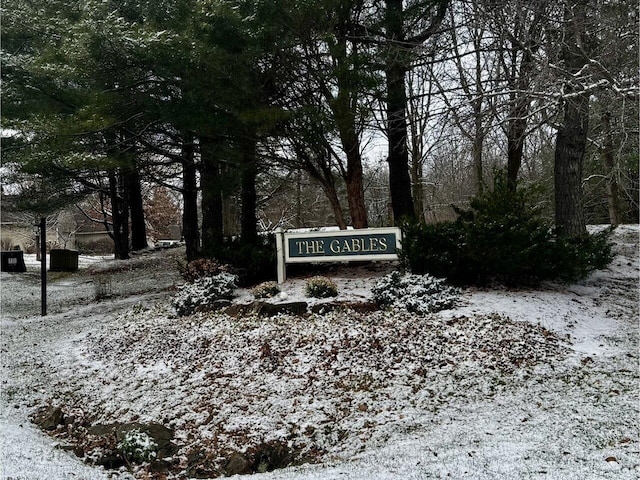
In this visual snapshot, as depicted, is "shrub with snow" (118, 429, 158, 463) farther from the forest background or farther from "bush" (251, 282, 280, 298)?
the forest background

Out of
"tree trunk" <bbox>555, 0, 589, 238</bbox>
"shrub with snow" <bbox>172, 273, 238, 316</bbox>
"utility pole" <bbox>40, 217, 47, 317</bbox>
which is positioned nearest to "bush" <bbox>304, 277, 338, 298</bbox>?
"shrub with snow" <bbox>172, 273, 238, 316</bbox>

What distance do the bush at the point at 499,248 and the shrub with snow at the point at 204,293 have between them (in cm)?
311

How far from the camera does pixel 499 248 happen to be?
7523 mm

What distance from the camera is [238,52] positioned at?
28.0 feet

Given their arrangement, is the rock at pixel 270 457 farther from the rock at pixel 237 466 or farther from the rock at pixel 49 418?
the rock at pixel 49 418

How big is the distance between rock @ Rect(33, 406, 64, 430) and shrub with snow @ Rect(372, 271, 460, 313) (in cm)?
444

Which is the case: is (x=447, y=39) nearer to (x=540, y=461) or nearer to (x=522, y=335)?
(x=522, y=335)

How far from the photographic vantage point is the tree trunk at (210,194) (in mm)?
10164

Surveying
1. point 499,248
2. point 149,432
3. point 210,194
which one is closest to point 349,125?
point 499,248

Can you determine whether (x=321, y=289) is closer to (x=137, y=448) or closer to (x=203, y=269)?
(x=203, y=269)

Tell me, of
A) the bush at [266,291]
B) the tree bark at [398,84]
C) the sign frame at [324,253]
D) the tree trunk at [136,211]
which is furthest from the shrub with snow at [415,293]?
the tree trunk at [136,211]

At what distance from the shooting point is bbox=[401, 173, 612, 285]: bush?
7.55m

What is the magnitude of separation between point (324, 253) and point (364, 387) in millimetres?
3595

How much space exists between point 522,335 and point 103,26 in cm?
820
